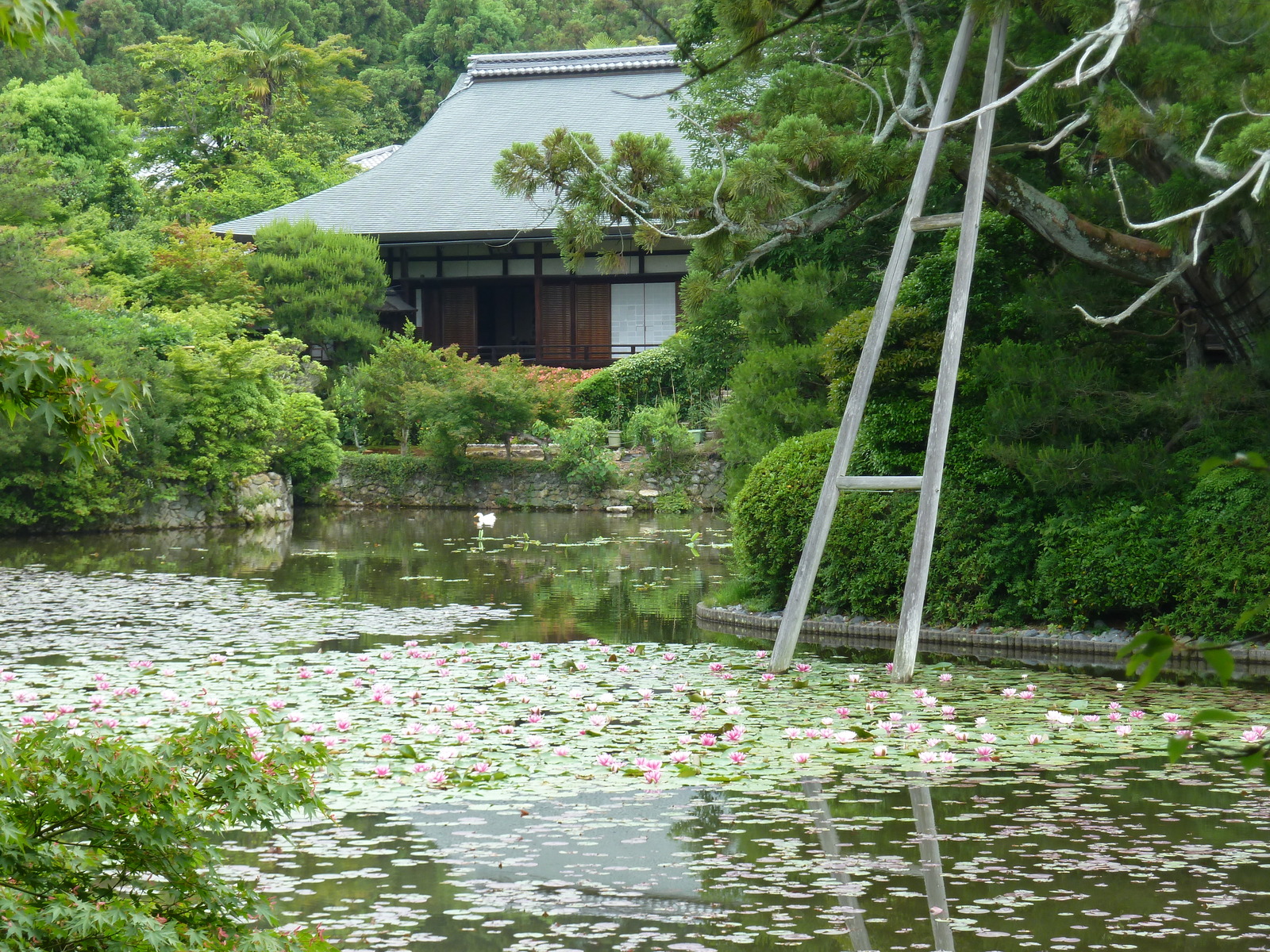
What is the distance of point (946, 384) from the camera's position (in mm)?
8008

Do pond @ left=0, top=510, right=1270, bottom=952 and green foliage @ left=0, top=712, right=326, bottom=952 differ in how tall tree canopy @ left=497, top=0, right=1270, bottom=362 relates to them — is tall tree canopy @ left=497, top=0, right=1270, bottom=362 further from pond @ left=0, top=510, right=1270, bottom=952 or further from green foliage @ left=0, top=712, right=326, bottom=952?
A: green foliage @ left=0, top=712, right=326, bottom=952

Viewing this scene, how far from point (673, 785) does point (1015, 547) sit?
14.3 ft

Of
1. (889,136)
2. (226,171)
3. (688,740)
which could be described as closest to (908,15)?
(889,136)

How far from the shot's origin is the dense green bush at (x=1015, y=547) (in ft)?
27.5

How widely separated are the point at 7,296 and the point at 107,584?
5062 millimetres

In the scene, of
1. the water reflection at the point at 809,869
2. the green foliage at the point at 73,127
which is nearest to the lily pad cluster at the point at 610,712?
the water reflection at the point at 809,869

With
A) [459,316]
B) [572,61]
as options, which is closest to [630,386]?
[459,316]

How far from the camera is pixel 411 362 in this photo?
71.5 feet

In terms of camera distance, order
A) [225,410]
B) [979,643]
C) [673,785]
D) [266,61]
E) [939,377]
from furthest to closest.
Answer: [266,61], [225,410], [979,643], [939,377], [673,785]

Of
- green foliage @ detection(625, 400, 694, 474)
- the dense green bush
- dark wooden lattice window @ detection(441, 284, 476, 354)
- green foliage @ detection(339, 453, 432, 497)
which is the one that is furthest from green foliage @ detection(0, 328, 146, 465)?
dark wooden lattice window @ detection(441, 284, 476, 354)

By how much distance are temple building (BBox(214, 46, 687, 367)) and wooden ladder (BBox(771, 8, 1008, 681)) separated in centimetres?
1516

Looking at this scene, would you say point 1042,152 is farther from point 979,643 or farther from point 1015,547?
point 979,643

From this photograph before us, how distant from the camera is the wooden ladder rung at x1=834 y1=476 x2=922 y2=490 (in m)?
8.03

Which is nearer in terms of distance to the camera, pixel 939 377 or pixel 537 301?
pixel 939 377
